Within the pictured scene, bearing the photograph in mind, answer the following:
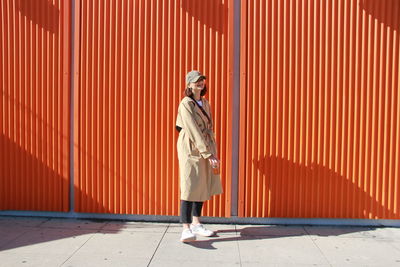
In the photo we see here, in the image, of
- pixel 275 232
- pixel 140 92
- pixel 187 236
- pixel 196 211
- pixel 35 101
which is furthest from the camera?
pixel 35 101

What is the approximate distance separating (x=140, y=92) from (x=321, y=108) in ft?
7.00

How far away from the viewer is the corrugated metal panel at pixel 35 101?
187 inches

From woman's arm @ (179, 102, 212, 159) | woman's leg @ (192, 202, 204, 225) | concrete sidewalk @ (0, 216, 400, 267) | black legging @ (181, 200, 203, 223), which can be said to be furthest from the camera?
woman's leg @ (192, 202, 204, 225)

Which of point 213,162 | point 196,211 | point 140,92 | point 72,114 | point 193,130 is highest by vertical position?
point 140,92

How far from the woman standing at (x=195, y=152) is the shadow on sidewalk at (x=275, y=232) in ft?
0.53

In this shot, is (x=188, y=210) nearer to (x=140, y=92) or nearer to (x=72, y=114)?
(x=140, y=92)

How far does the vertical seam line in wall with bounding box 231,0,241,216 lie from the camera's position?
4562 millimetres

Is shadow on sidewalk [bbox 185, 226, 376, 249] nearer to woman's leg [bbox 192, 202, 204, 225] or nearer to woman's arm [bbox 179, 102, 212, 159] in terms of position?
woman's leg [bbox 192, 202, 204, 225]

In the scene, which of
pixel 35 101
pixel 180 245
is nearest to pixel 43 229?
pixel 35 101

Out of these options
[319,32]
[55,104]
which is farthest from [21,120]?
[319,32]

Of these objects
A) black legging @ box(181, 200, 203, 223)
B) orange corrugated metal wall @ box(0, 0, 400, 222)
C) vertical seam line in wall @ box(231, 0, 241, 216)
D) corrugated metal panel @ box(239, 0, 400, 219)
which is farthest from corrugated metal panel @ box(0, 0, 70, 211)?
corrugated metal panel @ box(239, 0, 400, 219)

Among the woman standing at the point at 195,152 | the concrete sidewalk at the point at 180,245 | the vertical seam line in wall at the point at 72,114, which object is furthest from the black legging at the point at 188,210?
the vertical seam line in wall at the point at 72,114

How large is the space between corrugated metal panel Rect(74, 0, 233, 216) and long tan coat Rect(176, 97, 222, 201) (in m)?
0.48

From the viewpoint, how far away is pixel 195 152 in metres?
4.09
